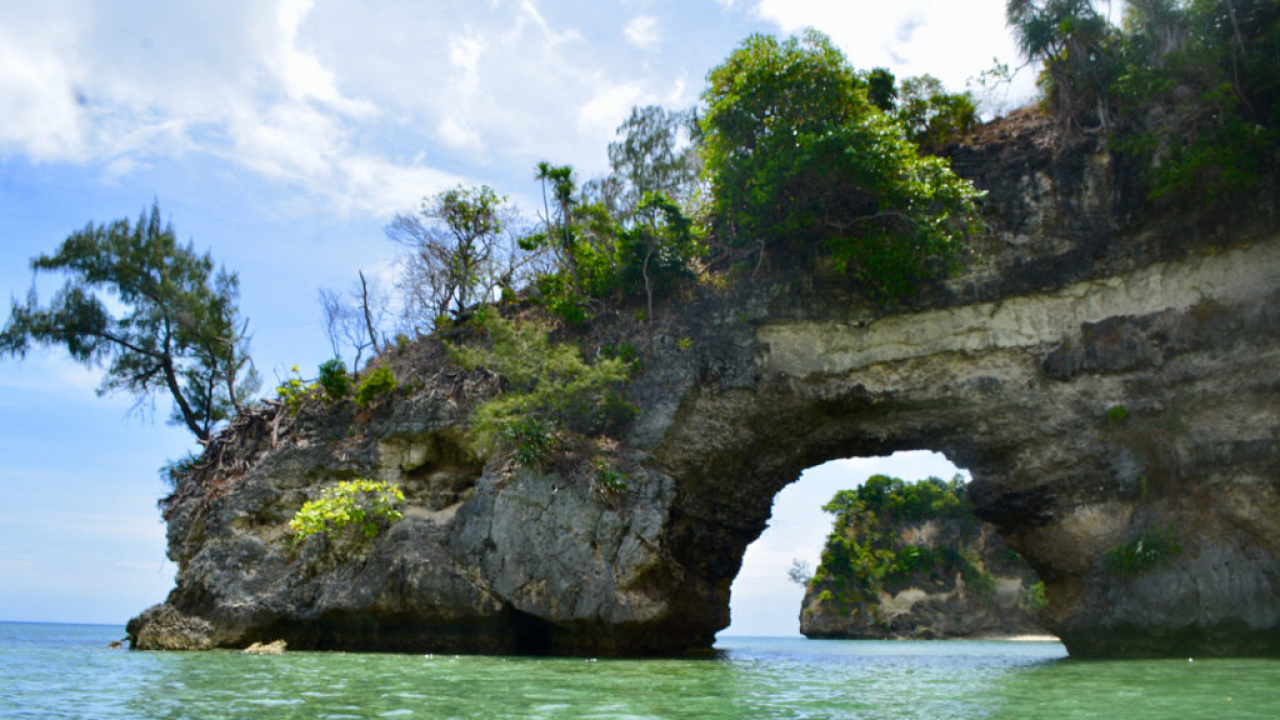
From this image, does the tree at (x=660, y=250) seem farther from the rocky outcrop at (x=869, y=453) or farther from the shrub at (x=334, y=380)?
the shrub at (x=334, y=380)

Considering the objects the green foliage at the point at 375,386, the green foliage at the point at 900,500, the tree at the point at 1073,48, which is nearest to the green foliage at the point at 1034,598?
the green foliage at the point at 900,500

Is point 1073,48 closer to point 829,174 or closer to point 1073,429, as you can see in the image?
point 829,174

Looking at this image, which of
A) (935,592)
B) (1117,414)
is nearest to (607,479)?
(1117,414)

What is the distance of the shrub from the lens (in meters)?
17.2

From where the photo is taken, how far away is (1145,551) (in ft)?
45.0

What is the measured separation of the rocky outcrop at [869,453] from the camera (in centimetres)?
1371

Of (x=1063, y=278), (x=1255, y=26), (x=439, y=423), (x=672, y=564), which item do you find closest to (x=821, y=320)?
(x=1063, y=278)

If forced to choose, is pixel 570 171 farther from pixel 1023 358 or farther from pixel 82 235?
pixel 82 235

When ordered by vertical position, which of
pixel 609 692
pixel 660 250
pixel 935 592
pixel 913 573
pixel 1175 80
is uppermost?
pixel 1175 80

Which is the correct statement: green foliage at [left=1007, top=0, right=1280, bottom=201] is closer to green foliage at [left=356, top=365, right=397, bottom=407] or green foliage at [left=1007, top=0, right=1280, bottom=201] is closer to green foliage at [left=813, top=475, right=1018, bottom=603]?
green foliage at [left=356, top=365, right=397, bottom=407]

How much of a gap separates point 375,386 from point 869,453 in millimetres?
10406

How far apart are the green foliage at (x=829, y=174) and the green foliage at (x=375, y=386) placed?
776 centimetres

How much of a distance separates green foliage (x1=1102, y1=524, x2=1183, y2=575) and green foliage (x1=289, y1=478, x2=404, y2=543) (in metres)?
12.5

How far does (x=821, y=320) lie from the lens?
16.3 meters
